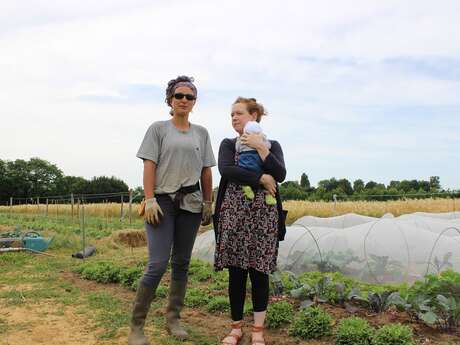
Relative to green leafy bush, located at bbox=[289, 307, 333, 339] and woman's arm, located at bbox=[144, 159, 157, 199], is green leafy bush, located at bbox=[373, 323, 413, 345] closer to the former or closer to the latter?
green leafy bush, located at bbox=[289, 307, 333, 339]

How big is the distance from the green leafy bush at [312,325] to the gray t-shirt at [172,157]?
1.07 m

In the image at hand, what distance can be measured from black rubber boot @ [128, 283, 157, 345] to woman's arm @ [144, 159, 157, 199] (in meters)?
0.62

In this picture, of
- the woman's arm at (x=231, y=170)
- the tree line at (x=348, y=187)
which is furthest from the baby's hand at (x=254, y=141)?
the tree line at (x=348, y=187)

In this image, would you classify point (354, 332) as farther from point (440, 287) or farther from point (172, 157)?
point (172, 157)

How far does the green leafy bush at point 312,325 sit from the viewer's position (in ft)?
10.8

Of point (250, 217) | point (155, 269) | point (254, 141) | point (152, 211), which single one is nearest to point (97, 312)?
point (155, 269)

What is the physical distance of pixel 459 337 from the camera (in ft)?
10.5

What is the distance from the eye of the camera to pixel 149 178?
3170 mm

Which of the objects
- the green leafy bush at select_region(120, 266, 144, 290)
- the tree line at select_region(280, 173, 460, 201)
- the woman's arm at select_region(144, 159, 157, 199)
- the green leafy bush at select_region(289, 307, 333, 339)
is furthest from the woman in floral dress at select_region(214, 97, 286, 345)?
the tree line at select_region(280, 173, 460, 201)

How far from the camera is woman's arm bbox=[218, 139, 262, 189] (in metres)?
3.02

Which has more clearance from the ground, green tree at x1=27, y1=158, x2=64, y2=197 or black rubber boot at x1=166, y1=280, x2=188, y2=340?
green tree at x1=27, y1=158, x2=64, y2=197

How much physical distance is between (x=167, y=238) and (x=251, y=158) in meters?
0.77

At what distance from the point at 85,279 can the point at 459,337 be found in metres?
4.43

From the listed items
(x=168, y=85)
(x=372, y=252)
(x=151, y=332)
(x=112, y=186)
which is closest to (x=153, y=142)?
(x=168, y=85)
